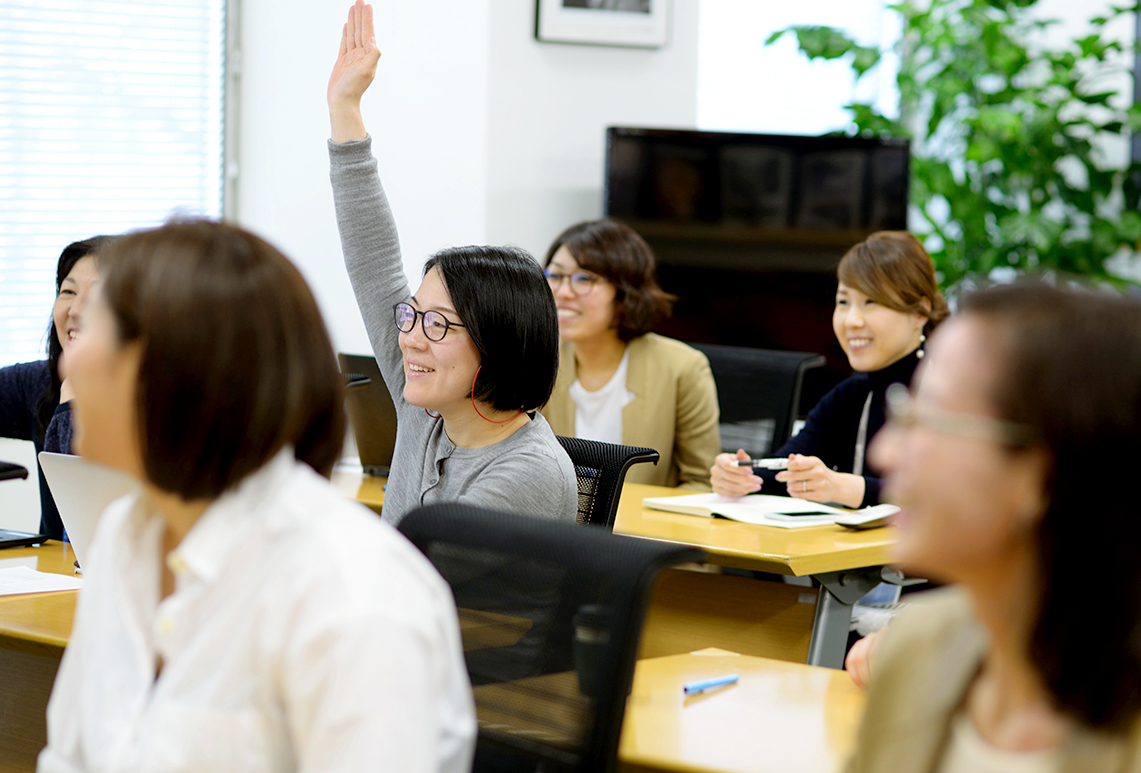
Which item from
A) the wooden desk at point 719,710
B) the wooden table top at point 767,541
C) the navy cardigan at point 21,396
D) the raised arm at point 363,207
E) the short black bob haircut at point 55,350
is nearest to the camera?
the wooden desk at point 719,710

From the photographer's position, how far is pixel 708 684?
1466 mm

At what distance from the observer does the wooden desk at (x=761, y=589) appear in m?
2.23

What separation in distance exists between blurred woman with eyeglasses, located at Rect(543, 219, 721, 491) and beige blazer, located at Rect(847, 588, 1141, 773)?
2155 mm

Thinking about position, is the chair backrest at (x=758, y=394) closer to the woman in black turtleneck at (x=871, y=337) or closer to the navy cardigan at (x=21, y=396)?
the woman in black turtleneck at (x=871, y=337)

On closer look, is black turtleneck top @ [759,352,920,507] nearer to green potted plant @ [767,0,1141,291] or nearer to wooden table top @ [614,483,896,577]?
wooden table top @ [614,483,896,577]

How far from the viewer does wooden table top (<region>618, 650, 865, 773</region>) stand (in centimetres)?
125

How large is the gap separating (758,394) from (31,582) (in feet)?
6.78

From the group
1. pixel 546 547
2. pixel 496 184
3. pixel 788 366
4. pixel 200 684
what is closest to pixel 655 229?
pixel 496 184

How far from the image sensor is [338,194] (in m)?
2.04

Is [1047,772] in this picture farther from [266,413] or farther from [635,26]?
[635,26]

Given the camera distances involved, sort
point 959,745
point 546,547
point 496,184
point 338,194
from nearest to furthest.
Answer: point 959,745, point 546,547, point 338,194, point 496,184

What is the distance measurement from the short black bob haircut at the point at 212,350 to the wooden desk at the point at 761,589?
1.34 meters

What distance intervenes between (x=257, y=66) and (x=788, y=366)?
2.21m

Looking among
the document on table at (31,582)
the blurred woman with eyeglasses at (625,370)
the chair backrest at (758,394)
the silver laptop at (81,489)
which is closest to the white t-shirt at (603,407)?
the blurred woman with eyeglasses at (625,370)
